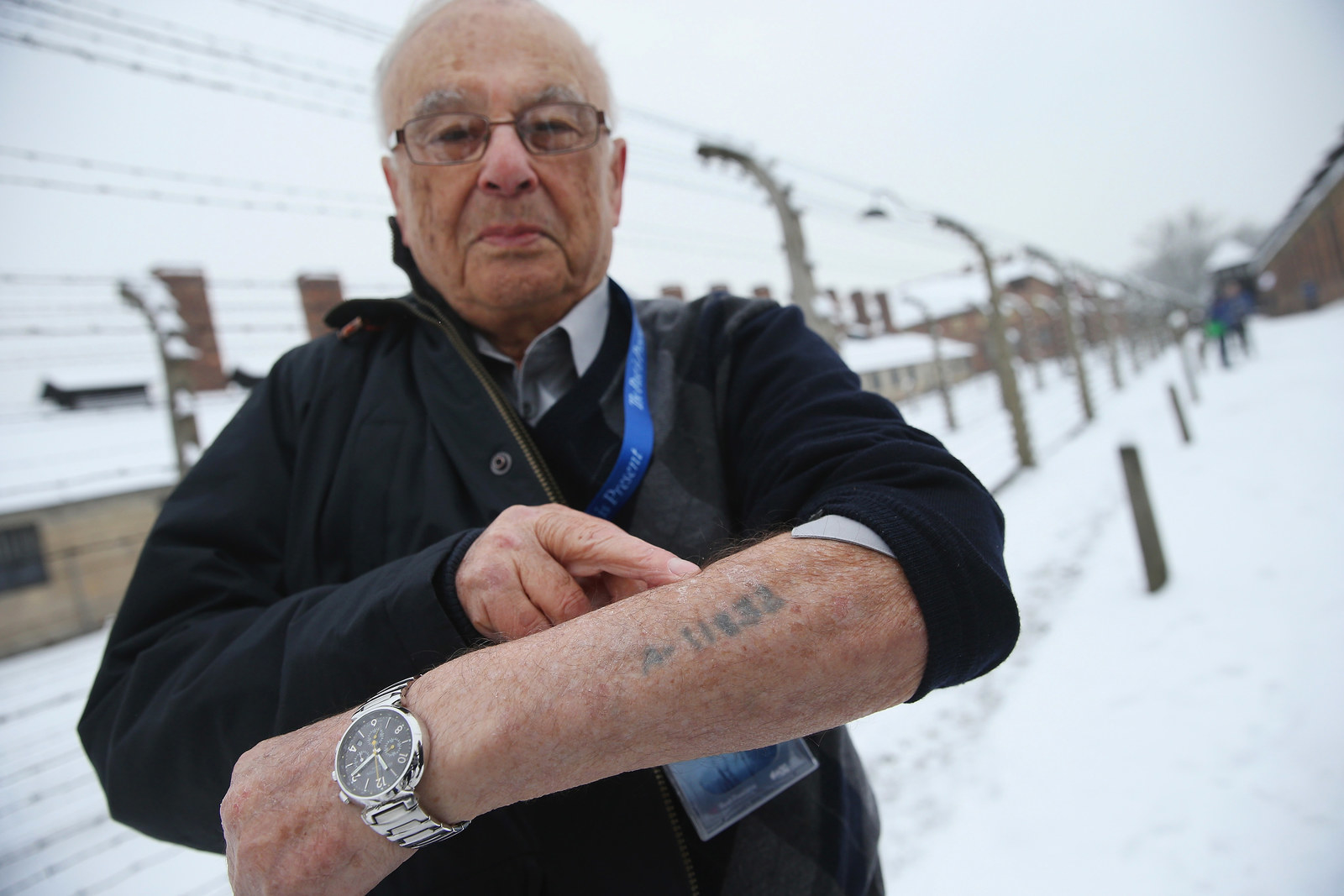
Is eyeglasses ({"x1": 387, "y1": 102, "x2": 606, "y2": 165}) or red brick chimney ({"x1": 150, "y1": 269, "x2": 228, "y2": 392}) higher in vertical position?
red brick chimney ({"x1": 150, "y1": 269, "x2": 228, "y2": 392})

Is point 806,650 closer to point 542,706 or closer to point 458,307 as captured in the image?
point 542,706

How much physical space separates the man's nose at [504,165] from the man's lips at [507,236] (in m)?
0.07

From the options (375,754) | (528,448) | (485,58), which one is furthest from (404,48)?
(375,754)

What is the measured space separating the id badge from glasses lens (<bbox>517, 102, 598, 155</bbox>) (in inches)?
49.8

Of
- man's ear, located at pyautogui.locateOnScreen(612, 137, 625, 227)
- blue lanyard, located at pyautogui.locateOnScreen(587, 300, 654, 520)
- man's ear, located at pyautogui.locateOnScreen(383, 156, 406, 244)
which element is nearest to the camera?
blue lanyard, located at pyautogui.locateOnScreen(587, 300, 654, 520)

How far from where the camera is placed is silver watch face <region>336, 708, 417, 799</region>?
0.73m

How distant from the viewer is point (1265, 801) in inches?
89.4

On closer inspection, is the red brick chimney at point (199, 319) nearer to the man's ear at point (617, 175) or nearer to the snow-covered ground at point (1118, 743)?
the snow-covered ground at point (1118, 743)

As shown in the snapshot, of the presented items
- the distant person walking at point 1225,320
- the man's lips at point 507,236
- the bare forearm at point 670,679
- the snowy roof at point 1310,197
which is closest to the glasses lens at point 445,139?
the man's lips at point 507,236

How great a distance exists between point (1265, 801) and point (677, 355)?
2815 mm

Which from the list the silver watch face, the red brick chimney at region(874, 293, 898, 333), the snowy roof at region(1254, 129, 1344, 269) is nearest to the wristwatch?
the silver watch face

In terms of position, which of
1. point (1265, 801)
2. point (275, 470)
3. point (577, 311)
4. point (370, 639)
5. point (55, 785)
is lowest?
point (1265, 801)

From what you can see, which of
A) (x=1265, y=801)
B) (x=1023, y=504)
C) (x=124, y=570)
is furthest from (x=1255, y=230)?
(x=124, y=570)

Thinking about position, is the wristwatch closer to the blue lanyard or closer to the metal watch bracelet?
the metal watch bracelet
